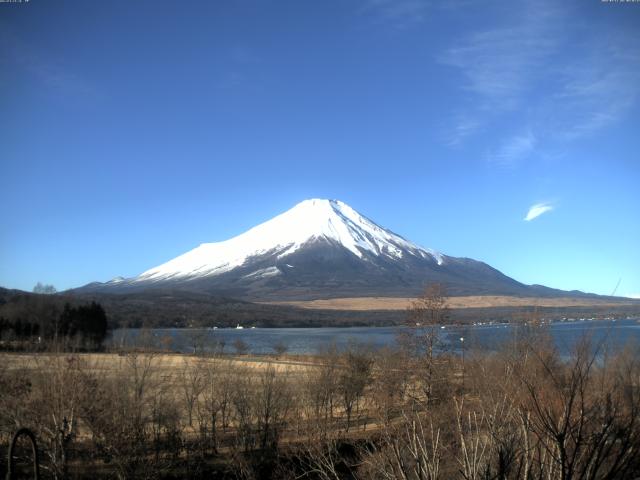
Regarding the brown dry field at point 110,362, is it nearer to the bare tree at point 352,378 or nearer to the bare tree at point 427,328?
the bare tree at point 352,378

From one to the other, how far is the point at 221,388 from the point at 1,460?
29.0 ft

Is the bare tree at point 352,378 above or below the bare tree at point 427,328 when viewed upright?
below

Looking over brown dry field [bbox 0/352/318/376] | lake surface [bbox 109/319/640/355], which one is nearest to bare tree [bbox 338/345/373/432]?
lake surface [bbox 109/319/640/355]

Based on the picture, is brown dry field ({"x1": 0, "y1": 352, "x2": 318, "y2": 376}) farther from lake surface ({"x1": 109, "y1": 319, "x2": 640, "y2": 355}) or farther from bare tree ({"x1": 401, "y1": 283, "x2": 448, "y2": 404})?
bare tree ({"x1": 401, "y1": 283, "x2": 448, "y2": 404})

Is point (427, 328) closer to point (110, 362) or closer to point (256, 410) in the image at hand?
point (256, 410)

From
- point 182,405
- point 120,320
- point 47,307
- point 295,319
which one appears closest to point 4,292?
point 120,320

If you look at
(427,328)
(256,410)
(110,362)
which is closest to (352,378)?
(427,328)

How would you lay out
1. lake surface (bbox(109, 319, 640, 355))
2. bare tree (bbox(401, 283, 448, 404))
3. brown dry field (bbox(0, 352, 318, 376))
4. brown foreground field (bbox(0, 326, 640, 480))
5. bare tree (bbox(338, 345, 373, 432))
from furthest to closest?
bare tree (bbox(338, 345, 373, 432)) < bare tree (bbox(401, 283, 448, 404)) < brown dry field (bbox(0, 352, 318, 376)) < brown foreground field (bbox(0, 326, 640, 480)) < lake surface (bbox(109, 319, 640, 355))

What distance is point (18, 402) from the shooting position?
16578 millimetres

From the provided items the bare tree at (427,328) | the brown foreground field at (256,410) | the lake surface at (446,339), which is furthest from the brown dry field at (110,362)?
the bare tree at (427,328)

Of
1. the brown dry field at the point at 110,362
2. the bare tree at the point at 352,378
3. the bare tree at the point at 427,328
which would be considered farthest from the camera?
the bare tree at the point at 352,378

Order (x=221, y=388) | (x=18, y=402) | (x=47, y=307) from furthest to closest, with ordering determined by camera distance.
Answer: (x=47, y=307) → (x=221, y=388) → (x=18, y=402)

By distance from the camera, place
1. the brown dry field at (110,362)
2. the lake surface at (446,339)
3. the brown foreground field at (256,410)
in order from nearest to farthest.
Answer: the lake surface at (446,339) < the brown foreground field at (256,410) < the brown dry field at (110,362)

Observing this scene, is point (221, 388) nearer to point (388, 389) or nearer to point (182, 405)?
point (182, 405)
